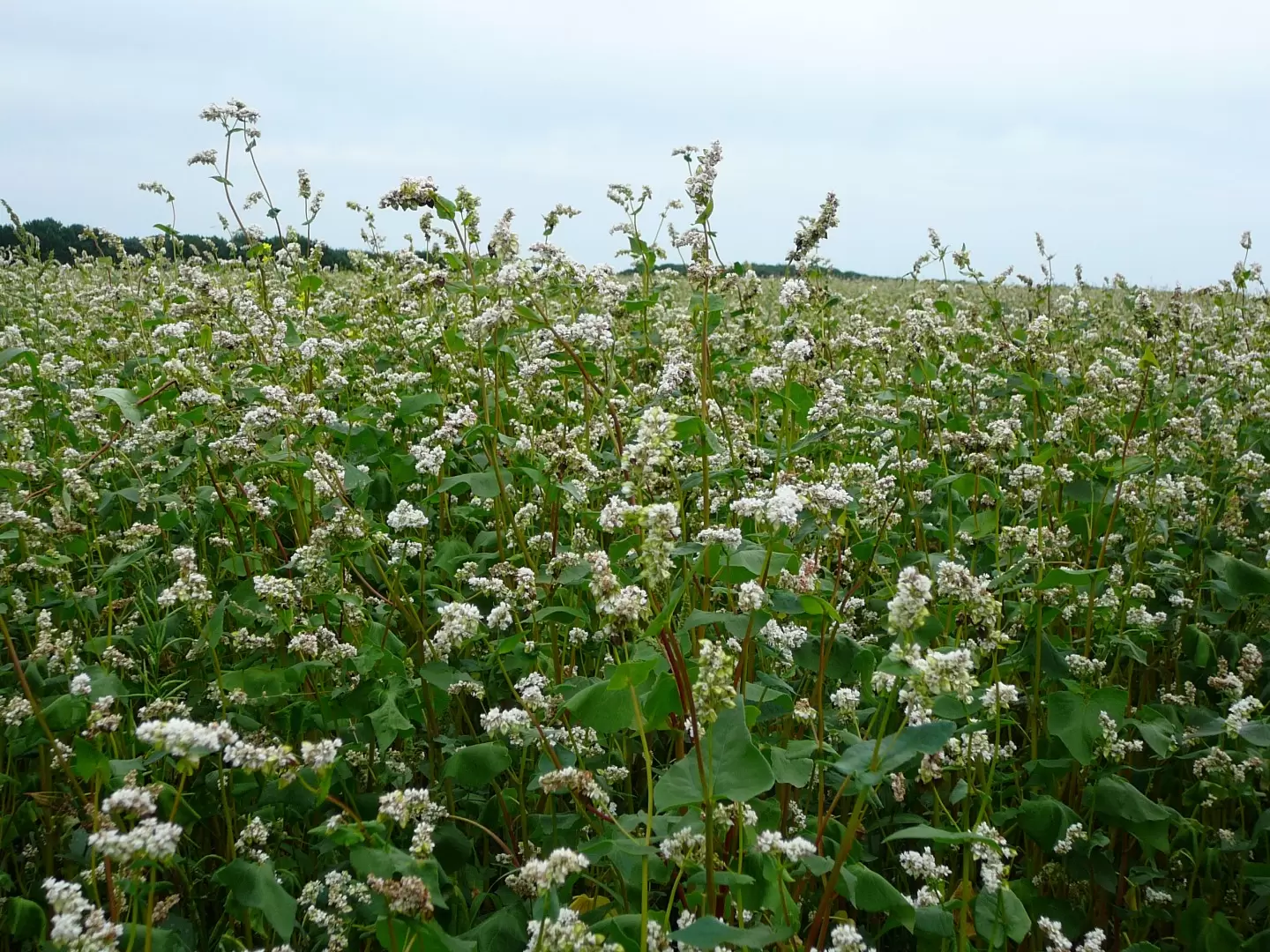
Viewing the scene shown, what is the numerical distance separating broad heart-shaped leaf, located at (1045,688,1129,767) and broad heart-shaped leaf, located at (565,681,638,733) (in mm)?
1486

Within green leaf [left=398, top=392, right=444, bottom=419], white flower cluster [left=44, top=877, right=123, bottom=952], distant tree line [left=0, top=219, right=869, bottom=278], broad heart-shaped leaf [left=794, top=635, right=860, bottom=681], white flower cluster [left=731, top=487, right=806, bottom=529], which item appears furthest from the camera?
distant tree line [left=0, top=219, right=869, bottom=278]

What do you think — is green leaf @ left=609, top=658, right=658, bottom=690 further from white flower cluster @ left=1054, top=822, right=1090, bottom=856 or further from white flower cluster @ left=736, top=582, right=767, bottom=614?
white flower cluster @ left=1054, top=822, right=1090, bottom=856

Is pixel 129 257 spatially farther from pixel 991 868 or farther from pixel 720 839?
pixel 991 868

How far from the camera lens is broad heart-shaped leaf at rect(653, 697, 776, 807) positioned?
1.82 metres

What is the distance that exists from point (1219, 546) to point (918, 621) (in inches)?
121

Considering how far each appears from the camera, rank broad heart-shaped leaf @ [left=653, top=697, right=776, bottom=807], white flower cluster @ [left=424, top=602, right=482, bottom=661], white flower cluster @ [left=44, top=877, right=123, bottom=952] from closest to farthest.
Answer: white flower cluster @ [left=44, top=877, right=123, bottom=952]
broad heart-shaped leaf @ [left=653, top=697, right=776, bottom=807]
white flower cluster @ [left=424, top=602, right=482, bottom=661]

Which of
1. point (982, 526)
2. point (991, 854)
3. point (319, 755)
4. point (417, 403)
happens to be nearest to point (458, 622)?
point (319, 755)

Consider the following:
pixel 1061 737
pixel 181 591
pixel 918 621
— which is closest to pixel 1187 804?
pixel 1061 737

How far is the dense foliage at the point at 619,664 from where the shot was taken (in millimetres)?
2021

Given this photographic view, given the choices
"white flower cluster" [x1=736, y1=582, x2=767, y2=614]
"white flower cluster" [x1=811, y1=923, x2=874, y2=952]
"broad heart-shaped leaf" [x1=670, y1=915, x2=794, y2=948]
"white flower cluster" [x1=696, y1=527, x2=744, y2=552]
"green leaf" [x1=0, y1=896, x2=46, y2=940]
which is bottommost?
"green leaf" [x1=0, y1=896, x2=46, y2=940]

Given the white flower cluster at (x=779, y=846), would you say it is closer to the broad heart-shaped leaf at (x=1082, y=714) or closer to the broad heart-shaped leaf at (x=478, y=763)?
the broad heart-shaped leaf at (x=478, y=763)

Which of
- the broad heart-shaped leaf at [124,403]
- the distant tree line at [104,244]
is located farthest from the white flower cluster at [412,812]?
the distant tree line at [104,244]

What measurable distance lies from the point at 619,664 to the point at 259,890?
1.03 m

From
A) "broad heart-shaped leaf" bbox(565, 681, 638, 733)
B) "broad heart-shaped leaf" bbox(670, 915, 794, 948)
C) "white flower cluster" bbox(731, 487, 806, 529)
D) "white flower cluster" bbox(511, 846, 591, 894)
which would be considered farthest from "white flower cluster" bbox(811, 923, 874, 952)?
"white flower cluster" bbox(731, 487, 806, 529)
